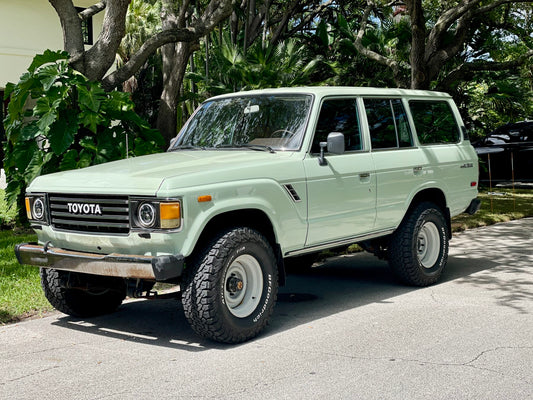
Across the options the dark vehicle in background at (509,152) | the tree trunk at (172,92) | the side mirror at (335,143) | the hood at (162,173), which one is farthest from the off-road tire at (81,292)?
the dark vehicle in background at (509,152)

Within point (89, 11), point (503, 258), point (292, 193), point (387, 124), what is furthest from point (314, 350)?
point (89, 11)

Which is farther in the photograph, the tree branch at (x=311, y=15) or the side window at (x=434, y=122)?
the tree branch at (x=311, y=15)

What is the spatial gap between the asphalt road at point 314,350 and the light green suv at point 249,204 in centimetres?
31

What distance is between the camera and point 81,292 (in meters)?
6.59

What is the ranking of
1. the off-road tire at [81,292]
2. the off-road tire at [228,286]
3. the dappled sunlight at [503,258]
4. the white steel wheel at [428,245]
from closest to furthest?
A: 1. the off-road tire at [228,286]
2. the off-road tire at [81,292]
3. the dappled sunlight at [503,258]
4. the white steel wheel at [428,245]

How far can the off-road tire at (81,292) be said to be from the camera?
6285 mm

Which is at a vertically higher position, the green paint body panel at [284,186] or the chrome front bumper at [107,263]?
the green paint body panel at [284,186]

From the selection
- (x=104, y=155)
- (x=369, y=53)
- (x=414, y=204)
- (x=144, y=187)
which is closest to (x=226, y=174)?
(x=144, y=187)

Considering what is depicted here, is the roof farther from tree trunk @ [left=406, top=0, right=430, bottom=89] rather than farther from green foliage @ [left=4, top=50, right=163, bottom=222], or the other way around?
tree trunk @ [left=406, top=0, right=430, bottom=89]

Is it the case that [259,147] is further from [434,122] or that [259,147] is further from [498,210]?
[498,210]

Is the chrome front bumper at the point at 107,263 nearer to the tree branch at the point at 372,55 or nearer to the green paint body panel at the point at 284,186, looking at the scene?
the green paint body panel at the point at 284,186

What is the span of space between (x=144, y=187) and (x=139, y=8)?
83.6ft

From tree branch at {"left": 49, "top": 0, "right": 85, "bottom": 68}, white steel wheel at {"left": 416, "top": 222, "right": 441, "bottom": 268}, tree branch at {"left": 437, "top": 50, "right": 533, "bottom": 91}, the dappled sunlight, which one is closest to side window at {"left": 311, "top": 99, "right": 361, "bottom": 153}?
white steel wheel at {"left": 416, "top": 222, "right": 441, "bottom": 268}

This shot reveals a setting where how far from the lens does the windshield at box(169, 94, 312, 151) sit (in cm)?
660
